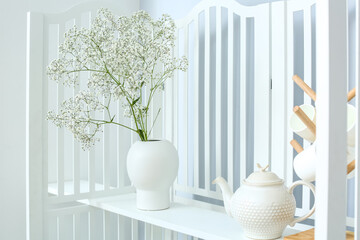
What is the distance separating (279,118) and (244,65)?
8.6 inches

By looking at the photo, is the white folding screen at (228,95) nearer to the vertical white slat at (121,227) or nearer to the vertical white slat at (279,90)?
the vertical white slat at (279,90)

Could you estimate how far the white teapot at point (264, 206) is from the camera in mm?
1008

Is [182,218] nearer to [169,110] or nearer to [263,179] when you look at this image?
[263,179]

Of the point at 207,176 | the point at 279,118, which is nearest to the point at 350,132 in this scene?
the point at 279,118

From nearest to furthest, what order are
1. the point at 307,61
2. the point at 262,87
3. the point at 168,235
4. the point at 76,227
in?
the point at 307,61 < the point at 262,87 < the point at 76,227 < the point at 168,235

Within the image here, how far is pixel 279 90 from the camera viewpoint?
1253 millimetres

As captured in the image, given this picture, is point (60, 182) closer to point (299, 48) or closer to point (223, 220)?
point (223, 220)

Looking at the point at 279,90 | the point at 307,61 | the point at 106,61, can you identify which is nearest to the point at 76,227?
the point at 106,61

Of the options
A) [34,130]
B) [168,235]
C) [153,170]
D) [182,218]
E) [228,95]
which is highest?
[228,95]

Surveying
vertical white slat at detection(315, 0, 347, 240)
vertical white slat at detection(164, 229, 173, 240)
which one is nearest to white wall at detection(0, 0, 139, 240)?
vertical white slat at detection(164, 229, 173, 240)

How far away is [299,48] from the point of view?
52.8 inches

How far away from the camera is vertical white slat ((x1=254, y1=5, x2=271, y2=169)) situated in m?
1.28

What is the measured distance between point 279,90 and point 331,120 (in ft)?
2.07

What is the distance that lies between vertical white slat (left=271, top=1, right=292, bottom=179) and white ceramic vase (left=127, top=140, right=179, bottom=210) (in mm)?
328
